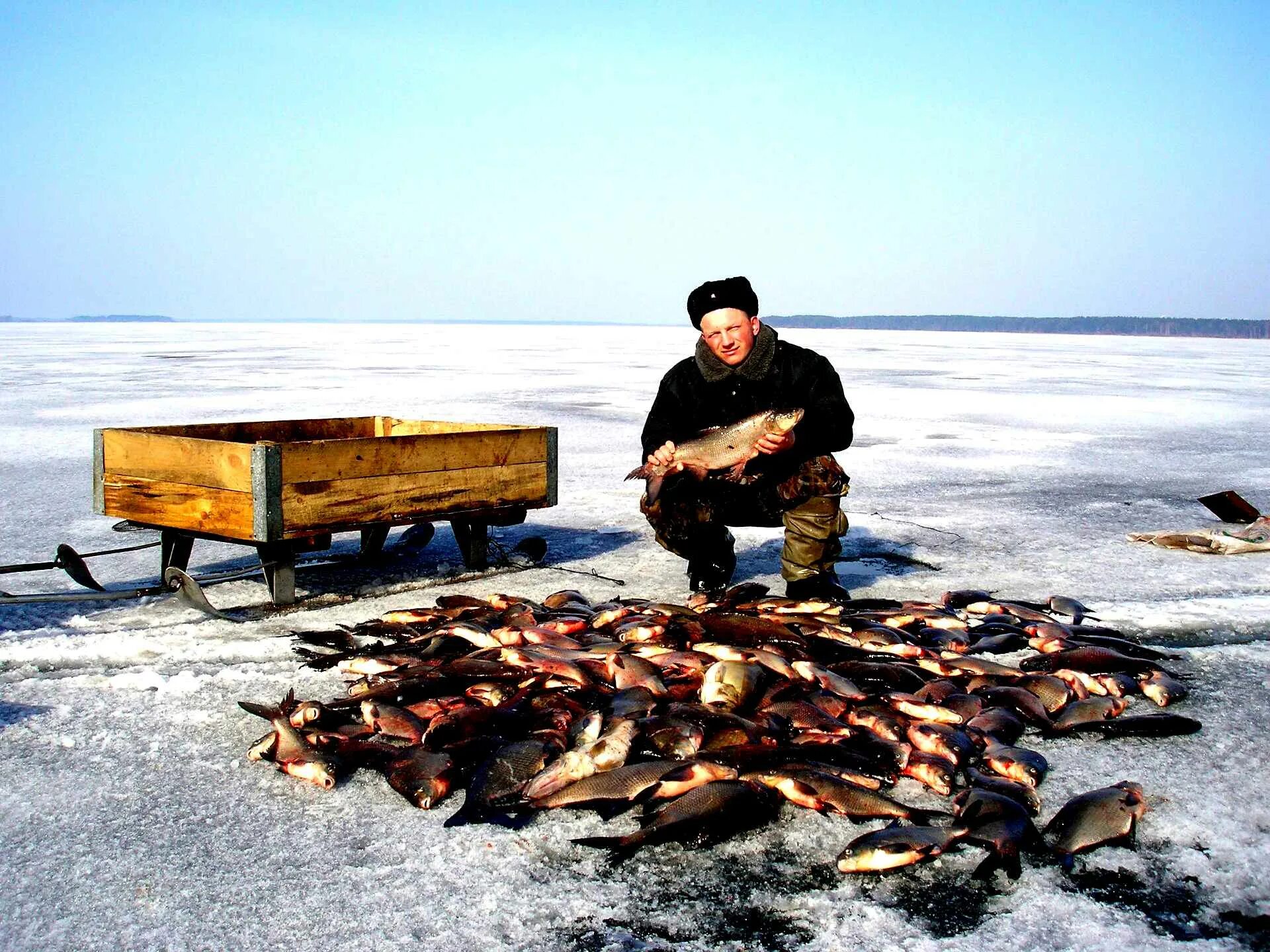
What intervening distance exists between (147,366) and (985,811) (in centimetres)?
2935

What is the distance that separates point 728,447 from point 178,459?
2.72 meters

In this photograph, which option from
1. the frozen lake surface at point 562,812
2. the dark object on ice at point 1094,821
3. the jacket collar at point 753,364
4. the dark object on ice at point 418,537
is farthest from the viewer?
the dark object on ice at point 418,537

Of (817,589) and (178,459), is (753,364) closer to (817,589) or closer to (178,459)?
(817,589)

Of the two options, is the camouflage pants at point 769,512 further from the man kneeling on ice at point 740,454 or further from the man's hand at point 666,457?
the man's hand at point 666,457

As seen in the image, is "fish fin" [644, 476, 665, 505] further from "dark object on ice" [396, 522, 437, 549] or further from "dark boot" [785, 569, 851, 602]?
"dark object on ice" [396, 522, 437, 549]

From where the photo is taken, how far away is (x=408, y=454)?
19.4 ft

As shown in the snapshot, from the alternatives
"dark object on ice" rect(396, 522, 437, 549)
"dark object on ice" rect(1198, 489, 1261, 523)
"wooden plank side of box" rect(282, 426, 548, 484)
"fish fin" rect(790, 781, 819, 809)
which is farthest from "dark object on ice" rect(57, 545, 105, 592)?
"dark object on ice" rect(1198, 489, 1261, 523)

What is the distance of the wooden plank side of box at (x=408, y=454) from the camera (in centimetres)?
552

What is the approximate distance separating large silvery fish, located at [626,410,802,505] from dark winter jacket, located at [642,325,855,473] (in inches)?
10.9

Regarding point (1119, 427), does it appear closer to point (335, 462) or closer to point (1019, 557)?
point (1019, 557)

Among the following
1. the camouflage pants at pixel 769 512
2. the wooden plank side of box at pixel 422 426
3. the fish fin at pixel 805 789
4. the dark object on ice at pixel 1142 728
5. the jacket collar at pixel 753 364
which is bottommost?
the dark object on ice at pixel 1142 728

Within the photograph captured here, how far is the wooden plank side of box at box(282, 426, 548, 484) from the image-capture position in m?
5.52

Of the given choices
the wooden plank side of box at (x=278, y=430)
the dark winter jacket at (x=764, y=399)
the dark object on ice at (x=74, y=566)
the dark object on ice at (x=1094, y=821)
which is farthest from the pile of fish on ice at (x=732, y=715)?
the wooden plank side of box at (x=278, y=430)

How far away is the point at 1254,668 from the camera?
479cm
